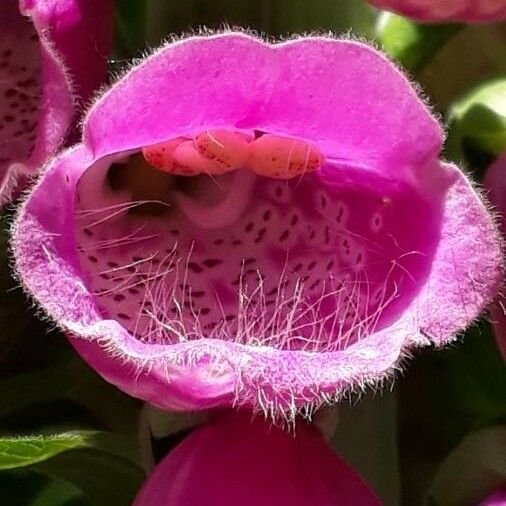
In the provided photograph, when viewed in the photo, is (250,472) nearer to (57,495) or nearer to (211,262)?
(211,262)

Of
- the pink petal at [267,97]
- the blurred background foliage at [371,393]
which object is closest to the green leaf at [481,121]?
the blurred background foliage at [371,393]

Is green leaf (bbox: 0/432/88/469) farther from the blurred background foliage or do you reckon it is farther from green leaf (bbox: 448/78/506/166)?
green leaf (bbox: 448/78/506/166)

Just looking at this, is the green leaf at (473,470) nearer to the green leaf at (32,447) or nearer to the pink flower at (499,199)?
the pink flower at (499,199)

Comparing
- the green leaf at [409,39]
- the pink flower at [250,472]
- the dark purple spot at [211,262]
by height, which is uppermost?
the green leaf at [409,39]

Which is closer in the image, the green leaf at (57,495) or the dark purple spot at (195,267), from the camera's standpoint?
the dark purple spot at (195,267)

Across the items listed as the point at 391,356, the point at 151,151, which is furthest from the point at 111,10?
the point at 391,356

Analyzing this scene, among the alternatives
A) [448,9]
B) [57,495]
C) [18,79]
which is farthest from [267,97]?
[57,495]

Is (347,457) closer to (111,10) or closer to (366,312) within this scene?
(366,312)
